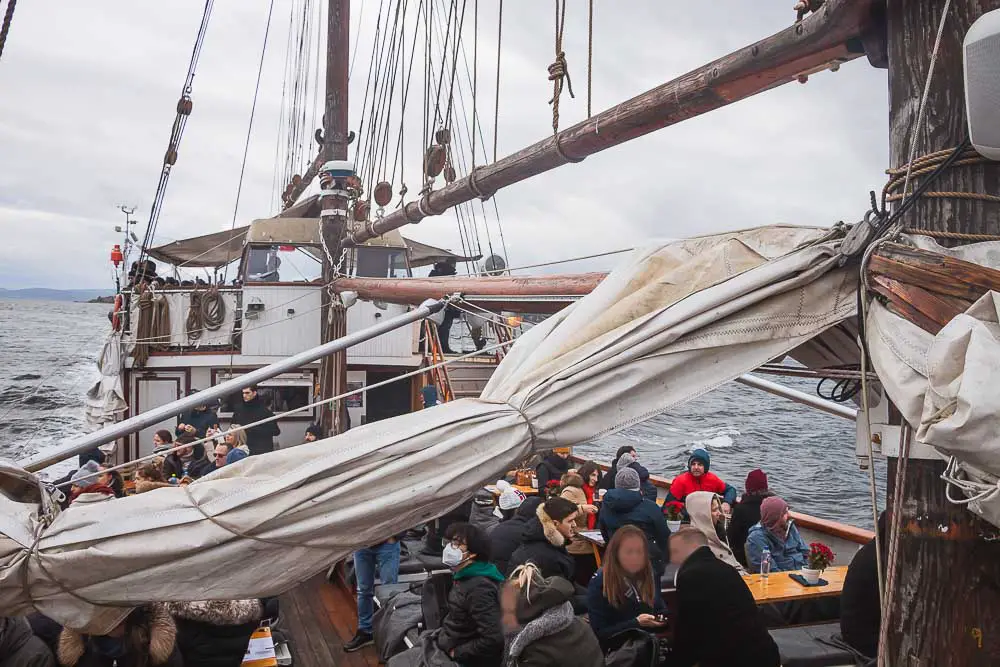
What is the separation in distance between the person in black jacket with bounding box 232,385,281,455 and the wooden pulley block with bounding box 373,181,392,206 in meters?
3.17

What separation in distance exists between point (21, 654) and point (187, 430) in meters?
6.51

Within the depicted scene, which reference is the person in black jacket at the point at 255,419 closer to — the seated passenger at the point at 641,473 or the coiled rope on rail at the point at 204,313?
the coiled rope on rail at the point at 204,313

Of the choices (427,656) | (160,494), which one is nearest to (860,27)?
(160,494)

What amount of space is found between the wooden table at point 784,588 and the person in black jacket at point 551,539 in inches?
52.8

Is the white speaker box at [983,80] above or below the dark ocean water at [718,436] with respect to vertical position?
above

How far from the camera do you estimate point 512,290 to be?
532cm

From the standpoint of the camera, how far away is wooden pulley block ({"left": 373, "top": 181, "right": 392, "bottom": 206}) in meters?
11.0

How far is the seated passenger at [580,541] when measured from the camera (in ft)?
21.2

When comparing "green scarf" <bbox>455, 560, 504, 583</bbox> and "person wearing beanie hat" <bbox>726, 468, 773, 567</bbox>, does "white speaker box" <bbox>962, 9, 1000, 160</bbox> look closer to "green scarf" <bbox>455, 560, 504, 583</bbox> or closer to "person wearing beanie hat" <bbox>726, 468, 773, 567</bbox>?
"green scarf" <bbox>455, 560, 504, 583</bbox>

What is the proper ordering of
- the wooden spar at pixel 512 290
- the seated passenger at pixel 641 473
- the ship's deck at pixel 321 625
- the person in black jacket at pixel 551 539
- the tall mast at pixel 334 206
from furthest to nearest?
the tall mast at pixel 334 206, the seated passenger at pixel 641 473, the ship's deck at pixel 321 625, the person in black jacket at pixel 551 539, the wooden spar at pixel 512 290

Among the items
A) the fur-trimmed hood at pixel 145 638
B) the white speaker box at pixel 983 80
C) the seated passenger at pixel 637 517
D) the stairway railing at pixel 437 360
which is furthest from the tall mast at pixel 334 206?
the white speaker box at pixel 983 80

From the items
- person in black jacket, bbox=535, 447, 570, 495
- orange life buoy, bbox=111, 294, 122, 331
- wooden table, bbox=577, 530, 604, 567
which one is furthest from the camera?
orange life buoy, bbox=111, 294, 122, 331

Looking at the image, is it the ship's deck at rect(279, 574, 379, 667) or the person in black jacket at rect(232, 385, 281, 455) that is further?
the person in black jacket at rect(232, 385, 281, 455)

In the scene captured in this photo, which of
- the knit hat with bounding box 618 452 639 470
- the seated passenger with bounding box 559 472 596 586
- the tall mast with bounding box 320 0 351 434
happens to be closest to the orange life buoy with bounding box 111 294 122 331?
the tall mast with bounding box 320 0 351 434
